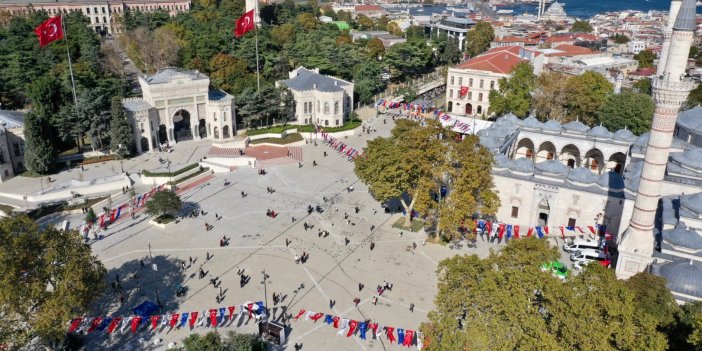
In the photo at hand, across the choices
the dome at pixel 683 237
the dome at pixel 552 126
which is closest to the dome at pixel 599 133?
the dome at pixel 552 126

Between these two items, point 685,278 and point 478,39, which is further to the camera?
point 478,39

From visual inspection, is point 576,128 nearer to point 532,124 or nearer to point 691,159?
point 532,124

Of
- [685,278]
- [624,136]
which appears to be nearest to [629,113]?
[624,136]

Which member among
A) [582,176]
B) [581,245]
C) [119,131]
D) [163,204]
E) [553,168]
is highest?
[553,168]

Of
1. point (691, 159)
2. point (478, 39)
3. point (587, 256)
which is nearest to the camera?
point (587, 256)

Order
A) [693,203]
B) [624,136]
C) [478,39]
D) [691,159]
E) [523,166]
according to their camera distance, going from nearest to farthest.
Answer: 1. [693,203]
2. [691,159]
3. [523,166]
4. [624,136]
5. [478,39]

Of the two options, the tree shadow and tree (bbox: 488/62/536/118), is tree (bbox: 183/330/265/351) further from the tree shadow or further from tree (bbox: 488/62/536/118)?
tree (bbox: 488/62/536/118)
